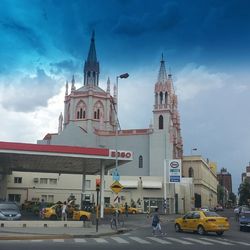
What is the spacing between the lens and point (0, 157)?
1727 inches

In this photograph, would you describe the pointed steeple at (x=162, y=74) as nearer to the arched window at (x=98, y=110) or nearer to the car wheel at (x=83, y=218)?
the arched window at (x=98, y=110)

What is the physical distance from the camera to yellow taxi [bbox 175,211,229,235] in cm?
2564

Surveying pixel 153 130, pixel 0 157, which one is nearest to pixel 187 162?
pixel 153 130

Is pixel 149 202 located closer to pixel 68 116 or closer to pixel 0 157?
pixel 0 157

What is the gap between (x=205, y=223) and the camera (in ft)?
85.1

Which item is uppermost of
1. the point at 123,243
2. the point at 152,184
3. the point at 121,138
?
the point at 121,138

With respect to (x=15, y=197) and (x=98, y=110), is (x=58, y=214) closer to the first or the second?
(x=15, y=197)

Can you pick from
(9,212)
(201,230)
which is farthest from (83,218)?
(201,230)

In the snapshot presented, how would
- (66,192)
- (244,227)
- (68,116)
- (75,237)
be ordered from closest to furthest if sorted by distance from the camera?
(75,237) < (244,227) < (66,192) < (68,116)

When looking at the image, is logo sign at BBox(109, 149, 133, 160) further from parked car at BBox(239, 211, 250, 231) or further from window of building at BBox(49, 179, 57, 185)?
window of building at BBox(49, 179, 57, 185)

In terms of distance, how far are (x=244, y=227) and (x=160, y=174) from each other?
5747 cm

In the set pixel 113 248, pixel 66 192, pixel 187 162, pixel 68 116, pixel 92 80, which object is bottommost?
pixel 113 248

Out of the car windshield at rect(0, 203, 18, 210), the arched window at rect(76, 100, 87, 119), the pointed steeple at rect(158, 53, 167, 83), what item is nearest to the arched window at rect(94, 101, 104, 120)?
the arched window at rect(76, 100, 87, 119)

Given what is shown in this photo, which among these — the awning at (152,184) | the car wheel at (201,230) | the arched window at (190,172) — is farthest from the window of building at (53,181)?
the arched window at (190,172)
